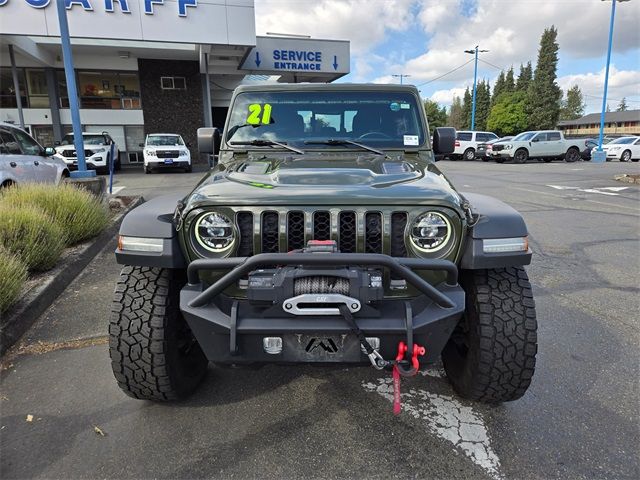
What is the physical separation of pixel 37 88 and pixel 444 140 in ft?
77.5

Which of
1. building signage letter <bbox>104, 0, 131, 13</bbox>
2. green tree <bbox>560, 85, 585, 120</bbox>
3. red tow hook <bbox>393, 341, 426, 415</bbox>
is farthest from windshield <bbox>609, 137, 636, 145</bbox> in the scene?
green tree <bbox>560, 85, 585, 120</bbox>

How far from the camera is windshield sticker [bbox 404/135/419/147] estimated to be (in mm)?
3402

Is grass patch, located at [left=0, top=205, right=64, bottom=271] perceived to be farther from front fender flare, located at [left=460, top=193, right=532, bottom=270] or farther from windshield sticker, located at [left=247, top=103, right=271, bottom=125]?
front fender flare, located at [left=460, top=193, right=532, bottom=270]

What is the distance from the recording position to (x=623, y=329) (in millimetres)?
3662

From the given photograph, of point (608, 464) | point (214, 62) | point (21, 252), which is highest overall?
point (214, 62)

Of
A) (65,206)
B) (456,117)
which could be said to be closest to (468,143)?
(65,206)

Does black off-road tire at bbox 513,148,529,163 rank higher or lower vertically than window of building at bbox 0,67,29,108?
lower

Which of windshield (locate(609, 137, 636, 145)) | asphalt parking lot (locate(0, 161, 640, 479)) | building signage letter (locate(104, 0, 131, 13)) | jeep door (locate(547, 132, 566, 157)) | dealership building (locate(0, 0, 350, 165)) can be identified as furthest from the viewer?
windshield (locate(609, 137, 636, 145))

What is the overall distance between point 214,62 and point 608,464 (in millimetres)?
23606

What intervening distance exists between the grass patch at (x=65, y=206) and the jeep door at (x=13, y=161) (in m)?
1.26

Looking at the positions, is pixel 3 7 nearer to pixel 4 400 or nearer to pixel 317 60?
pixel 317 60

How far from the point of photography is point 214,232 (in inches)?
88.7

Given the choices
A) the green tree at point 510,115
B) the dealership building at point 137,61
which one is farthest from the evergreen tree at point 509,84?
the dealership building at point 137,61

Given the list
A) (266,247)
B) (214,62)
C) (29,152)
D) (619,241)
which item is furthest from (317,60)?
(266,247)
